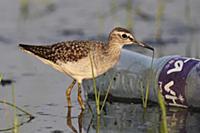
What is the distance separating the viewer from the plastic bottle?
843 cm

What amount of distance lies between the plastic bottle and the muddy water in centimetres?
17

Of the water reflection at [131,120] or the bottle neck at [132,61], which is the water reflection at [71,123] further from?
the bottle neck at [132,61]

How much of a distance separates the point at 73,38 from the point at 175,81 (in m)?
3.41

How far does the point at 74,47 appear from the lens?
8727 millimetres

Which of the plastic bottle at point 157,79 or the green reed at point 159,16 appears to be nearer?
the plastic bottle at point 157,79

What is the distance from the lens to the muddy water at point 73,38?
806 centimetres

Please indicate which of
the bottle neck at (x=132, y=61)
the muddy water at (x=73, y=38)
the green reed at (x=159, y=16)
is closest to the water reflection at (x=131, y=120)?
the muddy water at (x=73, y=38)

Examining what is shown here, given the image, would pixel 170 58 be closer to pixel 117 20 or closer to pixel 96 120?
pixel 96 120

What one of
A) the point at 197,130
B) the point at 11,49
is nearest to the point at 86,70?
the point at 197,130

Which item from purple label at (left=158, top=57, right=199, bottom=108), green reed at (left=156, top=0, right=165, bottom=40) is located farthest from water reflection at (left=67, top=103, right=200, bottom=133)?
green reed at (left=156, top=0, right=165, bottom=40)

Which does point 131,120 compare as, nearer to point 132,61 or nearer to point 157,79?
point 157,79

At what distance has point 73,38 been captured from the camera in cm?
1163

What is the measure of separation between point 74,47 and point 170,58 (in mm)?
1008

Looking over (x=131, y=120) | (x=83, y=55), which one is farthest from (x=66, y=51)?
(x=131, y=120)
